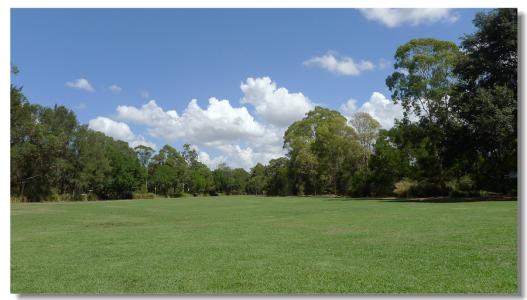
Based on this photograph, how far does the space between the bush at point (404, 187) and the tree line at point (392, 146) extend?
0.13m

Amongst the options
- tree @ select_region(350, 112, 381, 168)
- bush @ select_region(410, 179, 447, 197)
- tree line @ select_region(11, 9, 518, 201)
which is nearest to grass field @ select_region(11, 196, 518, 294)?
tree line @ select_region(11, 9, 518, 201)

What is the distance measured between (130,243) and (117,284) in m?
5.11

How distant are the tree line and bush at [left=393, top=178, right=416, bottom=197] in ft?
0.42

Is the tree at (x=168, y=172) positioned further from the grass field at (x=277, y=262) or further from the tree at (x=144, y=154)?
the grass field at (x=277, y=262)

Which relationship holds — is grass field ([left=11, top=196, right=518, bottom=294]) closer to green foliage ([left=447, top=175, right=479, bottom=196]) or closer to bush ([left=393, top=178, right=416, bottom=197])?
green foliage ([left=447, top=175, right=479, bottom=196])

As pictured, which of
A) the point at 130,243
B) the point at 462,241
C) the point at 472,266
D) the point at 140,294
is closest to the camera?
the point at 140,294

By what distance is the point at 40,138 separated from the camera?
5056 centimetres

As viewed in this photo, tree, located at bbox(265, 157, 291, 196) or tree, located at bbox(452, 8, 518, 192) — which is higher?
tree, located at bbox(452, 8, 518, 192)

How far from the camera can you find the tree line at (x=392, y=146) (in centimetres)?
3203

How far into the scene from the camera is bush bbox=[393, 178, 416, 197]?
1906 inches

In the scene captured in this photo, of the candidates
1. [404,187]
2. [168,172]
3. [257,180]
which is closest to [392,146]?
[404,187]

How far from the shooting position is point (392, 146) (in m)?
55.5
